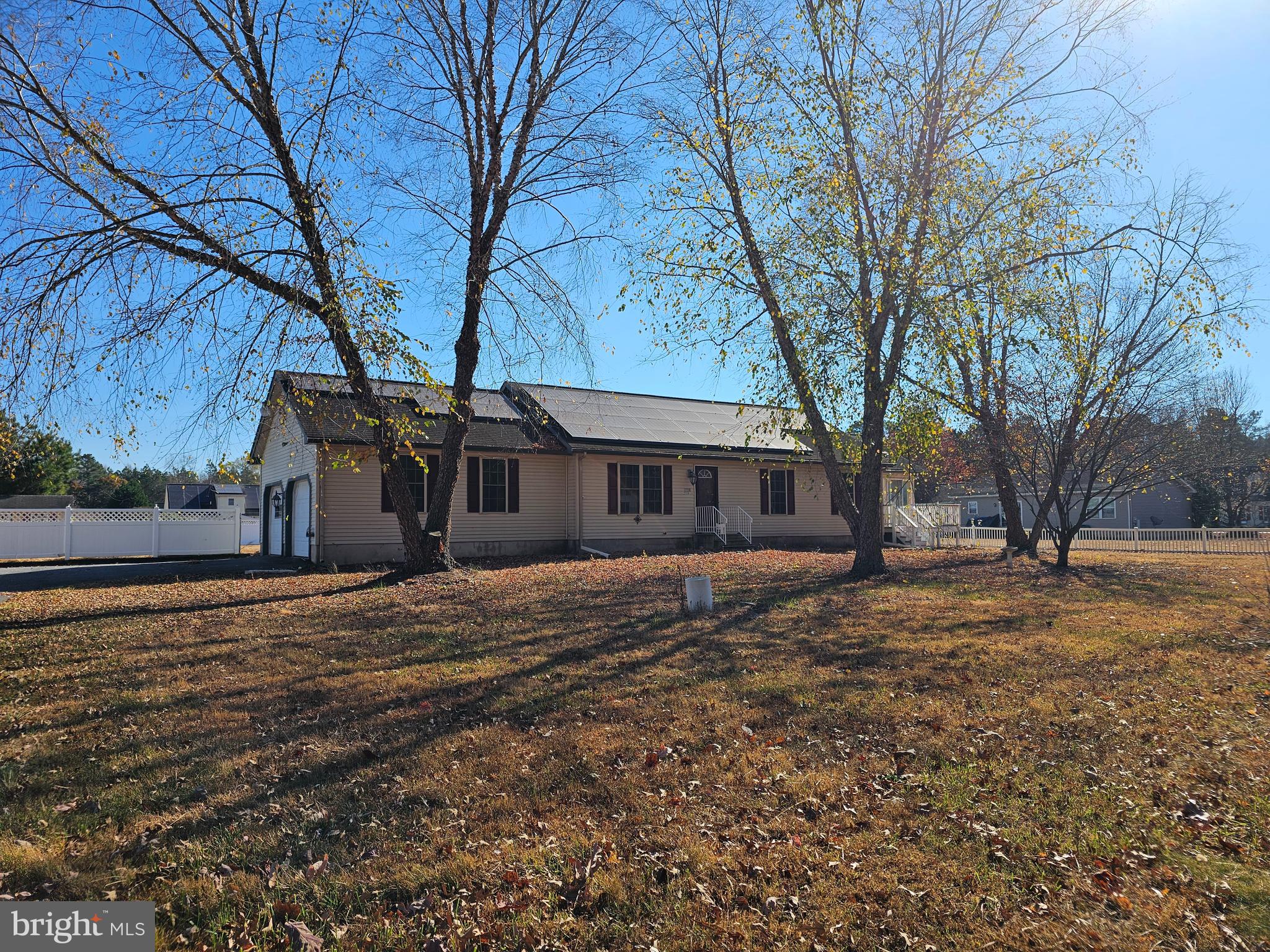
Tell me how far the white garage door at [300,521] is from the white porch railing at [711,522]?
10992 millimetres

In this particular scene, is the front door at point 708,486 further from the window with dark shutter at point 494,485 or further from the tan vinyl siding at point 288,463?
the tan vinyl siding at point 288,463

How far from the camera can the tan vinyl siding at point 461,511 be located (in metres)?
17.7

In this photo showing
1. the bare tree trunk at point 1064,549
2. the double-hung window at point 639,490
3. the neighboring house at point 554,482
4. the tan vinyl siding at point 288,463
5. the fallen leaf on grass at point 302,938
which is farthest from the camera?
the double-hung window at point 639,490

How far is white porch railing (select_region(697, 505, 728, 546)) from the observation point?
22625 millimetres

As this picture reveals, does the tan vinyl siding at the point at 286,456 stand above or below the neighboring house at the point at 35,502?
above

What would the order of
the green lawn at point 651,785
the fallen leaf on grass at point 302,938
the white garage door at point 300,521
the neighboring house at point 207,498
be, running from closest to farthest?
the fallen leaf on grass at point 302,938 < the green lawn at point 651,785 < the white garage door at point 300,521 < the neighboring house at point 207,498

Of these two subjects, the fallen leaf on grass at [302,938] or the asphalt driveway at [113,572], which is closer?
the fallen leaf on grass at [302,938]

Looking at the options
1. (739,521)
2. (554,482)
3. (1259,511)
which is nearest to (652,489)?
(554,482)

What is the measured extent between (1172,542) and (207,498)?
135ft

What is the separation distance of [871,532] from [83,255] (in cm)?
1397

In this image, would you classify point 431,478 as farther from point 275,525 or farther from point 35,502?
point 35,502

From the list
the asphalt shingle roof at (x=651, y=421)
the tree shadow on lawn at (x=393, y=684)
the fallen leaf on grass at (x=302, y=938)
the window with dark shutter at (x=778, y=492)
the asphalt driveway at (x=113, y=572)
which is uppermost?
the asphalt shingle roof at (x=651, y=421)

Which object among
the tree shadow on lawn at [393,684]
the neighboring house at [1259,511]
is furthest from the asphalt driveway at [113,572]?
the neighboring house at [1259,511]

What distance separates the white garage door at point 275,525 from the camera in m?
21.4
